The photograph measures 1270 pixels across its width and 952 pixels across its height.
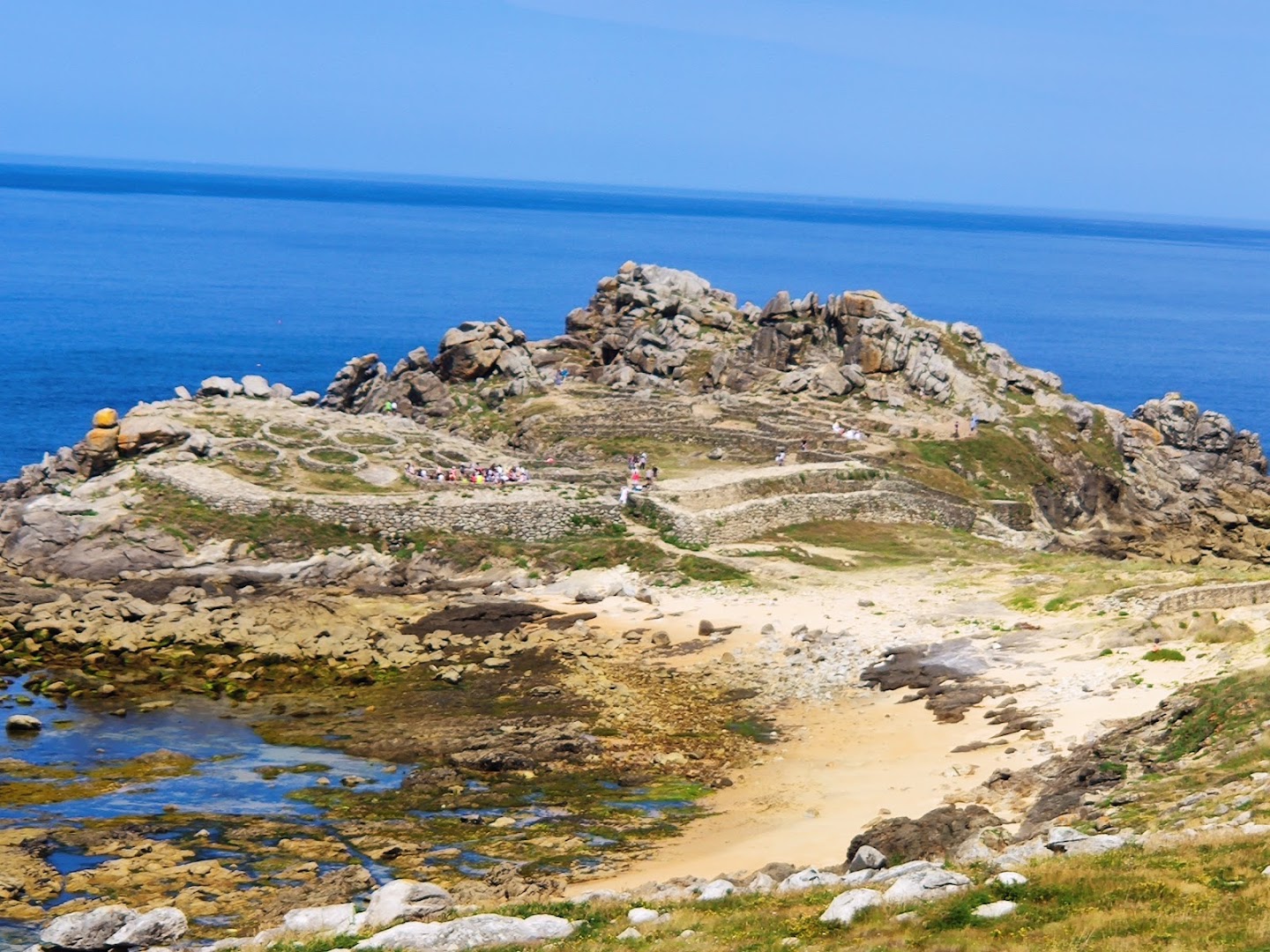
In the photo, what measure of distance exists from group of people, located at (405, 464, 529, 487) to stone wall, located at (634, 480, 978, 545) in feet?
16.8

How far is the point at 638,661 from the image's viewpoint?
43.6 metres

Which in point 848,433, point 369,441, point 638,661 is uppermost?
point 848,433

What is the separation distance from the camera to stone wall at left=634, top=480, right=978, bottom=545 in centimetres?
5441

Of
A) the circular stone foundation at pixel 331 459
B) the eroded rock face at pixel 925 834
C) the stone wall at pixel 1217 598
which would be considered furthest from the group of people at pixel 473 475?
the eroded rock face at pixel 925 834

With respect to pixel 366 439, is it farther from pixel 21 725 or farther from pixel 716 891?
pixel 716 891

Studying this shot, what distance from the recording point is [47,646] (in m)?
45.0

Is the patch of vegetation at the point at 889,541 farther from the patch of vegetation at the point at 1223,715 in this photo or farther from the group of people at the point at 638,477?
the patch of vegetation at the point at 1223,715

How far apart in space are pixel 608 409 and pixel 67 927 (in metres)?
50.2

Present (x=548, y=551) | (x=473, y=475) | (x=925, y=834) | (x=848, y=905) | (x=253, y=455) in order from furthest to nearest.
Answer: (x=253, y=455)
(x=473, y=475)
(x=548, y=551)
(x=925, y=834)
(x=848, y=905)

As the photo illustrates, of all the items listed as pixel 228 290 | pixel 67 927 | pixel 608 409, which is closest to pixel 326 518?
pixel 608 409

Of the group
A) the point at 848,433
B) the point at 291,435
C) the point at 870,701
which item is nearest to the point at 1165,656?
the point at 870,701

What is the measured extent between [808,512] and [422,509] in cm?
1425

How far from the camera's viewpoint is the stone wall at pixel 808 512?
54.4 meters

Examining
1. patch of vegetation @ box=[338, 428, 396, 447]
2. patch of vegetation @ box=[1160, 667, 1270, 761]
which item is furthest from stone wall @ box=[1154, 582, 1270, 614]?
patch of vegetation @ box=[338, 428, 396, 447]
